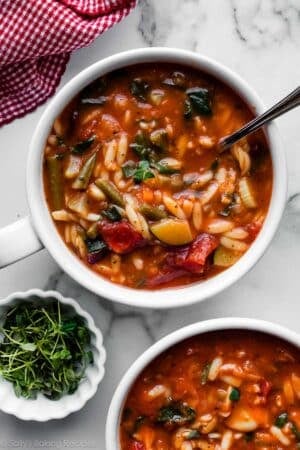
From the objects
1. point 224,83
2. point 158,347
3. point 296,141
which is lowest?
point 158,347

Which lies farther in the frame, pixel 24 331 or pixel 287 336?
pixel 24 331

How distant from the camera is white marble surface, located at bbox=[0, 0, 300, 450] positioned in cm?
272

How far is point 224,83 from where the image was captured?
8.14ft

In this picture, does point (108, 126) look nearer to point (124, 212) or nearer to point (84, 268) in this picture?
point (124, 212)

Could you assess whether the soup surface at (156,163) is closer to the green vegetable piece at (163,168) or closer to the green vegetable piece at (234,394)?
the green vegetable piece at (163,168)

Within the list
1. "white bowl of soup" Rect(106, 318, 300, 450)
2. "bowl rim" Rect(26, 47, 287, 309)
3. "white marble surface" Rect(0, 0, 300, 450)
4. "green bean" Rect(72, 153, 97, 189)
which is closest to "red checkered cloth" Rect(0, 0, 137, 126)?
"white marble surface" Rect(0, 0, 300, 450)

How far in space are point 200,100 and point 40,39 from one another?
539 millimetres

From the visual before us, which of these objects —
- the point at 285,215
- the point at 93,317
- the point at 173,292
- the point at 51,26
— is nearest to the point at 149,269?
the point at 173,292

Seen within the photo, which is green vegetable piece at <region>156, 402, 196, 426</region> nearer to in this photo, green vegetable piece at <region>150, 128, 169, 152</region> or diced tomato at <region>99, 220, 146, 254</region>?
diced tomato at <region>99, 220, 146, 254</region>

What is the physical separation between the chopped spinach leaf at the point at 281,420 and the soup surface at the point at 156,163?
477 millimetres

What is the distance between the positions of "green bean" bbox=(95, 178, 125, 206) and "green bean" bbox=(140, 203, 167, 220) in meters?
0.06

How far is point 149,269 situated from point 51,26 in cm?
78

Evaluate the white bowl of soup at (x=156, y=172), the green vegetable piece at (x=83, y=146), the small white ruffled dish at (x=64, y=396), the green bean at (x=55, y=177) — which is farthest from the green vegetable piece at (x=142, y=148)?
the small white ruffled dish at (x=64, y=396)

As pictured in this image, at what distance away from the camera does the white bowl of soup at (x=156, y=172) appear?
2486 millimetres
